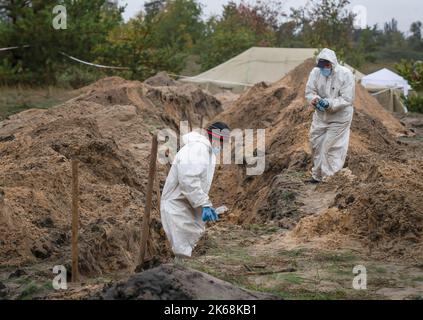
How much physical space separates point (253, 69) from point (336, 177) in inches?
946

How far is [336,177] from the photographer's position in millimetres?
13859

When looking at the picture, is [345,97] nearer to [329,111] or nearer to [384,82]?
[329,111]

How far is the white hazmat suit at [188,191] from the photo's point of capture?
337 inches

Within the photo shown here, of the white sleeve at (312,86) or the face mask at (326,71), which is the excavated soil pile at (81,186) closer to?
the white sleeve at (312,86)

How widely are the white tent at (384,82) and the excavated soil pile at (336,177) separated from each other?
32.1 feet

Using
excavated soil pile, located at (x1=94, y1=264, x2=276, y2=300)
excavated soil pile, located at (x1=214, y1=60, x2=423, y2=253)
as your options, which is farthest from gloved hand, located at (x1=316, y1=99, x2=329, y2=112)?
excavated soil pile, located at (x1=94, y1=264, x2=276, y2=300)

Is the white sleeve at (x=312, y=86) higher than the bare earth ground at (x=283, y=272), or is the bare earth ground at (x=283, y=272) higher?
the white sleeve at (x=312, y=86)

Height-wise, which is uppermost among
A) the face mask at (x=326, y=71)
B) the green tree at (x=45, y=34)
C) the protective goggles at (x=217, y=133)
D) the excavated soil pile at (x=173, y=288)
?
the green tree at (x=45, y=34)

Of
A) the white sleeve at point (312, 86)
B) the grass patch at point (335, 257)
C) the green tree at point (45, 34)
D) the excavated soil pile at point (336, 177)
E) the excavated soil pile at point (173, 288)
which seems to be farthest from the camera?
the green tree at point (45, 34)

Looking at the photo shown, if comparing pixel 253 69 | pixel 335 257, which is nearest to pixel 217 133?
pixel 335 257

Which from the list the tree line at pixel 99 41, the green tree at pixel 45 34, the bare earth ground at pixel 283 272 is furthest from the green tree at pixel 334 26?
the bare earth ground at pixel 283 272
